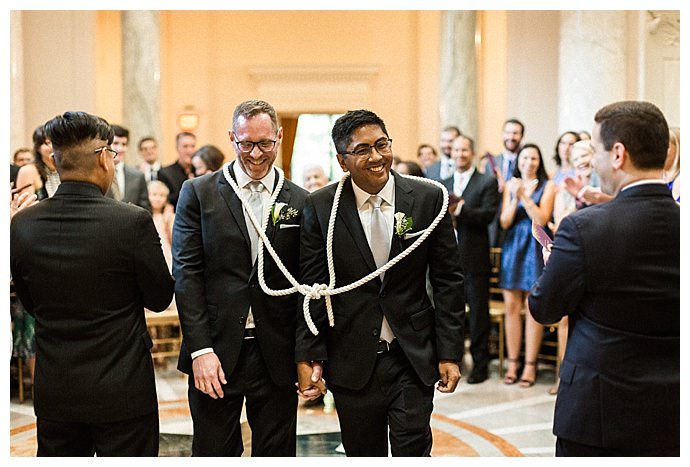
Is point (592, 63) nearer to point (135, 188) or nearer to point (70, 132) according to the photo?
point (135, 188)

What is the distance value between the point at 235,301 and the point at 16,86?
7.09 metres

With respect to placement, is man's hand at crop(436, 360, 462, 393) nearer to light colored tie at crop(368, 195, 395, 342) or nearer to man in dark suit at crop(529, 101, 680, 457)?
light colored tie at crop(368, 195, 395, 342)

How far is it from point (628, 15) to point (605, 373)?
23.3ft

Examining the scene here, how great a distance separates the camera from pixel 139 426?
320cm

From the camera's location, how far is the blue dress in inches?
276

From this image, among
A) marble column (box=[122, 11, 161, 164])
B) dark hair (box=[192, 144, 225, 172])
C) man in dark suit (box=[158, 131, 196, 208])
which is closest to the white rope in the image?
dark hair (box=[192, 144, 225, 172])

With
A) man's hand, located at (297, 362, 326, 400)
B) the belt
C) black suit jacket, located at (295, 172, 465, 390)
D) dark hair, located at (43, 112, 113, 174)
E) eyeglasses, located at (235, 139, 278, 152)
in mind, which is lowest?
man's hand, located at (297, 362, 326, 400)

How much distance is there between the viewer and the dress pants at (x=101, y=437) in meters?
3.15

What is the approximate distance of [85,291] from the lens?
10.0 feet

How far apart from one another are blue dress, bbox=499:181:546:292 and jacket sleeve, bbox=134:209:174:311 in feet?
14.2

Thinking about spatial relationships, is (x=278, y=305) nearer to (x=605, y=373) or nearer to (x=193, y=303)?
(x=193, y=303)

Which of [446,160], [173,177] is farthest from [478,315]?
[173,177]

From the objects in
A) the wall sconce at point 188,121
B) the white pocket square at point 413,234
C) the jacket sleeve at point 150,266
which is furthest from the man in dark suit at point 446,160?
the wall sconce at point 188,121
